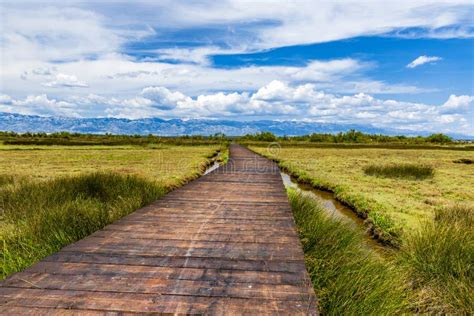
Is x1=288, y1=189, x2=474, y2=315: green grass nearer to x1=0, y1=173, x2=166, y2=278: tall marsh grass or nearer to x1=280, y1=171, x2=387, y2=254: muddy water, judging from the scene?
x1=280, y1=171, x2=387, y2=254: muddy water

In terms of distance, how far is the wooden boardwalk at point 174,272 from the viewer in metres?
3.11

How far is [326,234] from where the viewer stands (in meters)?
6.37

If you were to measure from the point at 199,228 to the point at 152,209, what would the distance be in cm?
202

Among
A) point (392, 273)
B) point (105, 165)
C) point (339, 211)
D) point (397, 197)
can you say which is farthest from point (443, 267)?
point (105, 165)

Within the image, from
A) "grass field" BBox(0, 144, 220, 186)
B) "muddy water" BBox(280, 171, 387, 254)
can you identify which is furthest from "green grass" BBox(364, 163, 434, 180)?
"grass field" BBox(0, 144, 220, 186)

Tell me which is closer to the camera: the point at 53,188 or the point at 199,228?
the point at 199,228

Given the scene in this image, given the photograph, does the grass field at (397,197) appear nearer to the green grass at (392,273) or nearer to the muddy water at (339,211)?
the muddy water at (339,211)

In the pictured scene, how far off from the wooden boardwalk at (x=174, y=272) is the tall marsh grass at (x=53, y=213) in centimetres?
94

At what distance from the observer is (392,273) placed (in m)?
4.70

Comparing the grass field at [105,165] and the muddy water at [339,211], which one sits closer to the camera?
the muddy water at [339,211]

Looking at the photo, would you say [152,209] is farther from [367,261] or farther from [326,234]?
[367,261]

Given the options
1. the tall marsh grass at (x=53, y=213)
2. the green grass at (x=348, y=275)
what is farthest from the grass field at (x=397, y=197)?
the tall marsh grass at (x=53, y=213)

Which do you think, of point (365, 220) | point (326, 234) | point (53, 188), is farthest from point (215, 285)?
point (53, 188)

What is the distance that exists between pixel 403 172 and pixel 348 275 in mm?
19639
